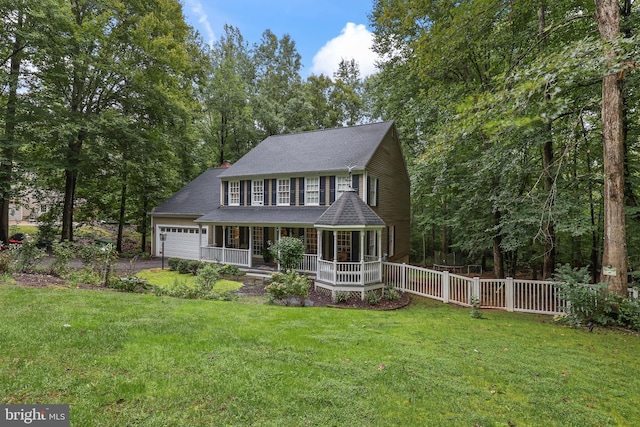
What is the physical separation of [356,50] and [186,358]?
33.5 metres

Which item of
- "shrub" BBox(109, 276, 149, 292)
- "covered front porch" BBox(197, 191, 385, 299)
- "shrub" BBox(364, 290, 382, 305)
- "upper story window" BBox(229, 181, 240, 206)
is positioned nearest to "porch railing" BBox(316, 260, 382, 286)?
"covered front porch" BBox(197, 191, 385, 299)

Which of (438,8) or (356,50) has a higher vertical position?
(356,50)

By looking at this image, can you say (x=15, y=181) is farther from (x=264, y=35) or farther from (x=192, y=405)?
(x=264, y=35)

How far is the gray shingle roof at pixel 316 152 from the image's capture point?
1482cm

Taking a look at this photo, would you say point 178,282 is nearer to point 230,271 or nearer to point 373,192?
point 230,271

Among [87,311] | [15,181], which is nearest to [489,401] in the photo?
[87,311]

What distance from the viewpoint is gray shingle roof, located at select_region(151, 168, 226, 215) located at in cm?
1895

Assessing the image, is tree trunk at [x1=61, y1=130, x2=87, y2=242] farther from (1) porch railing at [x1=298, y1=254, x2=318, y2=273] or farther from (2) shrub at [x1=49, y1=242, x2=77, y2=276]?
(1) porch railing at [x1=298, y1=254, x2=318, y2=273]

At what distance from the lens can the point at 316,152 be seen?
1650 centimetres

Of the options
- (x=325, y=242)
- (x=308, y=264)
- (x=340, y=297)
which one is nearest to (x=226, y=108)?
(x=325, y=242)

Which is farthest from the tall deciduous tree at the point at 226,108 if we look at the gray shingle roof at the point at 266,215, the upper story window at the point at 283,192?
the upper story window at the point at 283,192

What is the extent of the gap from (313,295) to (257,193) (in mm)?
7708

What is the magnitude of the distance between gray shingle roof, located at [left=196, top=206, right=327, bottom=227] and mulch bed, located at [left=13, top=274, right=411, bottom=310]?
3233 mm

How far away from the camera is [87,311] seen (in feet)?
19.8
